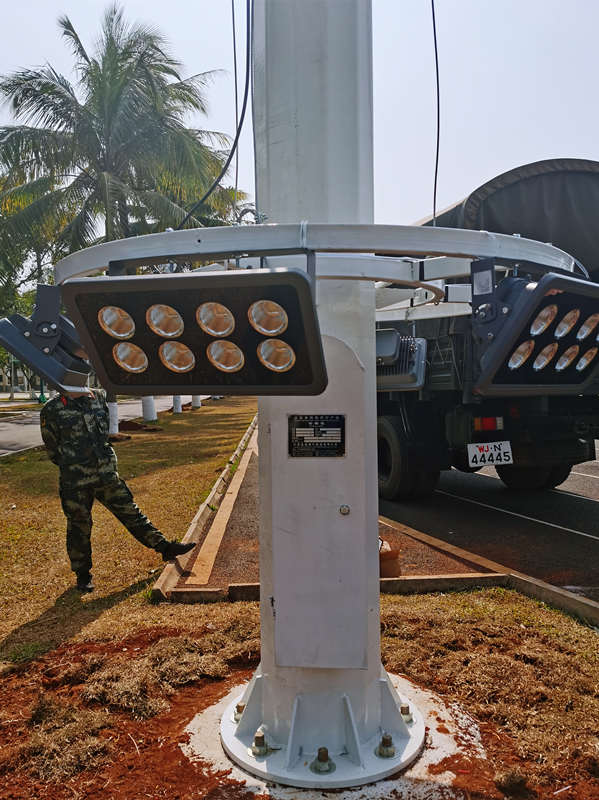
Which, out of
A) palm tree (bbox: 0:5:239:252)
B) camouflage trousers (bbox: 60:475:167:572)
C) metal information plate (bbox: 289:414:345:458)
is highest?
palm tree (bbox: 0:5:239:252)

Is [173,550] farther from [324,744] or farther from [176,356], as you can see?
[176,356]

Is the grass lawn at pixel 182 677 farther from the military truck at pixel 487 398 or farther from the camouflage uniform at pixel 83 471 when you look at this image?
the military truck at pixel 487 398

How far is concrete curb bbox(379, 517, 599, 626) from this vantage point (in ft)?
13.1

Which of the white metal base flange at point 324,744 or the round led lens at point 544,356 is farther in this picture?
the white metal base flange at point 324,744

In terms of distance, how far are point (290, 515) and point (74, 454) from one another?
3086mm

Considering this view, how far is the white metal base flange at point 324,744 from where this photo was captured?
2.46 m

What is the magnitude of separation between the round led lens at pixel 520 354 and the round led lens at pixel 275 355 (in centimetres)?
64

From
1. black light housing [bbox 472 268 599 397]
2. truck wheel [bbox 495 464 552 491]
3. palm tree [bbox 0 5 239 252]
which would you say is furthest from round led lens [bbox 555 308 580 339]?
palm tree [bbox 0 5 239 252]

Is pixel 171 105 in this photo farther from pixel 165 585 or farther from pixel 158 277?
pixel 158 277

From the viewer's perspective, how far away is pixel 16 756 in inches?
108

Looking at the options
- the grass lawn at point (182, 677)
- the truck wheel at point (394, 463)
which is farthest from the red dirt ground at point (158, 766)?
the truck wheel at point (394, 463)

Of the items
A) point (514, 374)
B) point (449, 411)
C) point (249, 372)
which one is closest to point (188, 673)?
point (249, 372)

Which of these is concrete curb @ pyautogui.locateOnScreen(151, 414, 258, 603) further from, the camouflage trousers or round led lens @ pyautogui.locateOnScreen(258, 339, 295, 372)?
round led lens @ pyautogui.locateOnScreen(258, 339, 295, 372)

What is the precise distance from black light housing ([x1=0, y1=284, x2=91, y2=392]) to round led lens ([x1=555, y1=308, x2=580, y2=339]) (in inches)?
57.2
